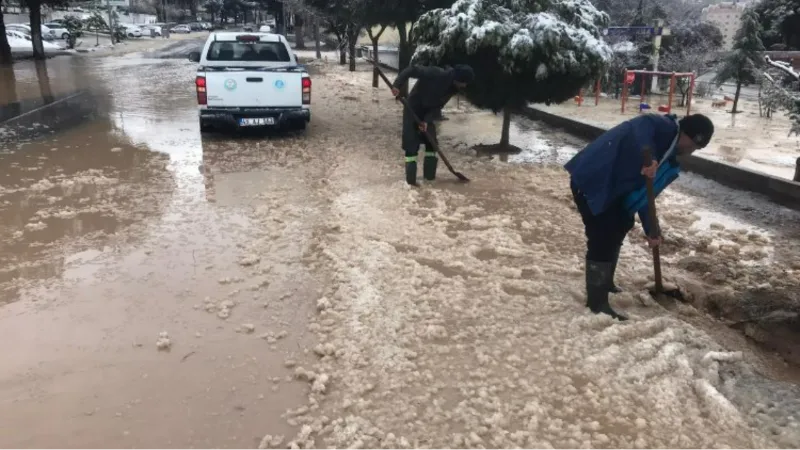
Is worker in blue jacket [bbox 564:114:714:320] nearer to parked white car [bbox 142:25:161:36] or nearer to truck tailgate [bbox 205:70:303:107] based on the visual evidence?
truck tailgate [bbox 205:70:303:107]

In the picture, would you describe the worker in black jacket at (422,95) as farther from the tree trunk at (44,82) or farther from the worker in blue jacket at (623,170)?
the tree trunk at (44,82)

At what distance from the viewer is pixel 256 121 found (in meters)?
9.56

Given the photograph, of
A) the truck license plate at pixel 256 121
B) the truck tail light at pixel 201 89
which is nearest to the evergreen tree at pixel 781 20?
the truck license plate at pixel 256 121

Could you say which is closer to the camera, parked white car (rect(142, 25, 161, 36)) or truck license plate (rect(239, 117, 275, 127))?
truck license plate (rect(239, 117, 275, 127))

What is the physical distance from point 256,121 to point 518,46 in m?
4.07

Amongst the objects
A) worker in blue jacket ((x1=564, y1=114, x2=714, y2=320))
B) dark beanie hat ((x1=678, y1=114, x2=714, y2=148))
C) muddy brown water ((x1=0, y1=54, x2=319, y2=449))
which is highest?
dark beanie hat ((x1=678, y1=114, x2=714, y2=148))

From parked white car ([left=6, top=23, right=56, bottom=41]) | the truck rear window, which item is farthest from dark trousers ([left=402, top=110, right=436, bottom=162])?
parked white car ([left=6, top=23, right=56, bottom=41])

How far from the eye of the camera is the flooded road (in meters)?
3.06

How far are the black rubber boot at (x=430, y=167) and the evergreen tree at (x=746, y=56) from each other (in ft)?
35.7

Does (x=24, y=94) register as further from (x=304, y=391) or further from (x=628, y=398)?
(x=628, y=398)

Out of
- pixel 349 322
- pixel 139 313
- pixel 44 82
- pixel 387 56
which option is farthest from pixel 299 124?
pixel 387 56

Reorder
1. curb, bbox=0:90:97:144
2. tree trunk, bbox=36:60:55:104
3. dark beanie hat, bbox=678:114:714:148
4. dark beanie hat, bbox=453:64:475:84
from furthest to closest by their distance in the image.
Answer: tree trunk, bbox=36:60:55:104
curb, bbox=0:90:97:144
dark beanie hat, bbox=453:64:475:84
dark beanie hat, bbox=678:114:714:148

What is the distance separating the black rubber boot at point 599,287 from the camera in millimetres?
4074

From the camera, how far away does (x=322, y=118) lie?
1252 cm
